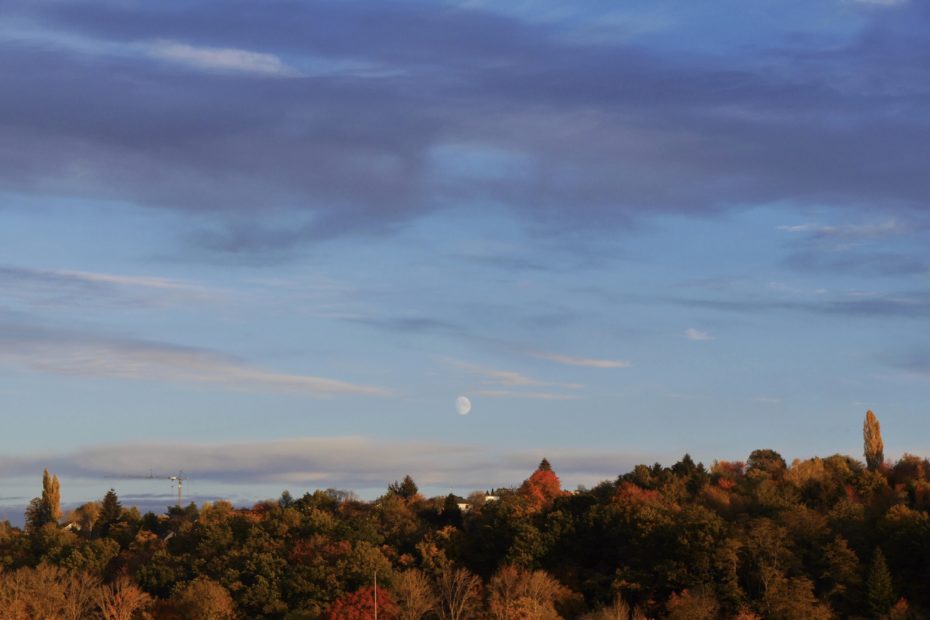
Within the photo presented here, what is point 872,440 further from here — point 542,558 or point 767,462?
point 542,558

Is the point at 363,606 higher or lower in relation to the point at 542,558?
lower

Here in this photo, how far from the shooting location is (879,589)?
99125 mm

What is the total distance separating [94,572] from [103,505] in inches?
2122

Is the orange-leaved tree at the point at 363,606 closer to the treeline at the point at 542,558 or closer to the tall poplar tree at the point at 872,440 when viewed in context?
the treeline at the point at 542,558

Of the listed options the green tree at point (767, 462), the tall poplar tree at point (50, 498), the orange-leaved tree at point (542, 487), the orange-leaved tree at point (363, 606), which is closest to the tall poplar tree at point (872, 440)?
the green tree at point (767, 462)

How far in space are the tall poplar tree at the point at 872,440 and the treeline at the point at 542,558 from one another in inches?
503

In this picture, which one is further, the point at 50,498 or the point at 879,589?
the point at 50,498

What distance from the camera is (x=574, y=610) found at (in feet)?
349

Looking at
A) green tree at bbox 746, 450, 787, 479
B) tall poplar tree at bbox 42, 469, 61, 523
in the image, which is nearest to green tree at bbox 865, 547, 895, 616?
green tree at bbox 746, 450, 787, 479

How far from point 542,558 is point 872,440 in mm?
63502

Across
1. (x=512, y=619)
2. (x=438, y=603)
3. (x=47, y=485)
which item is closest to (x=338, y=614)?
(x=438, y=603)

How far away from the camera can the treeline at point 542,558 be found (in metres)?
103

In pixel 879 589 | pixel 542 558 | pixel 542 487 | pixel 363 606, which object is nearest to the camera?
pixel 879 589

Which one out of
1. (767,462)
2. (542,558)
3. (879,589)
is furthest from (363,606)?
(767,462)
